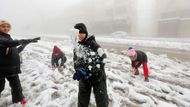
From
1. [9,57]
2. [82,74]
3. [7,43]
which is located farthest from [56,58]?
[82,74]

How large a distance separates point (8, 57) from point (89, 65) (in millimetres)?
1966

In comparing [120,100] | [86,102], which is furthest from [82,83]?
[120,100]

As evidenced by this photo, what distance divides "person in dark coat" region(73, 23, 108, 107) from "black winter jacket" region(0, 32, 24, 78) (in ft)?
4.75

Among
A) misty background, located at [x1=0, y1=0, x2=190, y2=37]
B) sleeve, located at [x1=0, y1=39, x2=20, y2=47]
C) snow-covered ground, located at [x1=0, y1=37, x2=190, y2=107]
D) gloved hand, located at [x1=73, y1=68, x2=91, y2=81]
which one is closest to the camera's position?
gloved hand, located at [x1=73, y1=68, x2=91, y2=81]

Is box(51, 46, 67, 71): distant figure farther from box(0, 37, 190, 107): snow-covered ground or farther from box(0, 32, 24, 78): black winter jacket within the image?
box(0, 32, 24, 78): black winter jacket

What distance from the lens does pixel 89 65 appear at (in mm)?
3469

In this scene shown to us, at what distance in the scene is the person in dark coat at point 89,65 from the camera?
136 inches

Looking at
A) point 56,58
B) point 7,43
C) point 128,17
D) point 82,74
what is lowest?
point 56,58

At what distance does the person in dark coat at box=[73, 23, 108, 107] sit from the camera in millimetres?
3459

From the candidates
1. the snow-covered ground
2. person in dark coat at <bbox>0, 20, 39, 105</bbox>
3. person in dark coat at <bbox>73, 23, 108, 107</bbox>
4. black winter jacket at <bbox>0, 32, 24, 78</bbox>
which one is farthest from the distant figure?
person in dark coat at <bbox>73, 23, 108, 107</bbox>

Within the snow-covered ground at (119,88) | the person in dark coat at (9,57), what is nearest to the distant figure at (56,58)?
the snow-covered ground at (119,88)

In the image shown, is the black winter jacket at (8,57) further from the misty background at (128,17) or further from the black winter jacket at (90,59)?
the misty background at (128,17)

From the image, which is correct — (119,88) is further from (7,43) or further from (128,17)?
(128,17)

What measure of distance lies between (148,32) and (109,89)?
78.2 ft
